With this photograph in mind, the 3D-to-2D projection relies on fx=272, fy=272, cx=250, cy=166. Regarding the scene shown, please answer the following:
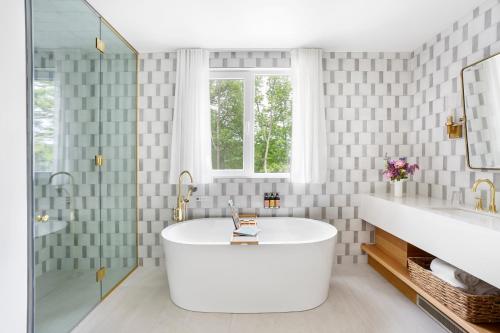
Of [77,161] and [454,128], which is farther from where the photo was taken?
[454,128]

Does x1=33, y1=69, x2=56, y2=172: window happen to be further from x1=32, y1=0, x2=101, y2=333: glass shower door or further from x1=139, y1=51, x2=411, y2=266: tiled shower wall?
x1=139, y1=51, x2=411, y2=266: tiled shower wall

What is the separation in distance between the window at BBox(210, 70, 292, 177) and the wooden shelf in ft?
Result: 4.25

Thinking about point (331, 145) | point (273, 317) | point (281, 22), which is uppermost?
point (281, 22)

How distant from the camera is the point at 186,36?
2787mm

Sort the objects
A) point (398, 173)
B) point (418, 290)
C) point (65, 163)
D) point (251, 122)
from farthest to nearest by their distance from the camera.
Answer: point (251, 122), point (398, 173), point (418, 290), point (65, 163)

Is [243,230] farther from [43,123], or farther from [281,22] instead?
[281,22]

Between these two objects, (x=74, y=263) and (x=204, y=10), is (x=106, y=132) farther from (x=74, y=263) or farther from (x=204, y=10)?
(x=204, y=10)

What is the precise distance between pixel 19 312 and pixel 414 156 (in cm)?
374

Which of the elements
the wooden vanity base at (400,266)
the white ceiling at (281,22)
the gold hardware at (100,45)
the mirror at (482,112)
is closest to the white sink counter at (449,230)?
the wooden vanity base at (400,266)

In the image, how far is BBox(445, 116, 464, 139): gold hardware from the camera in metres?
2.42

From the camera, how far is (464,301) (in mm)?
1785

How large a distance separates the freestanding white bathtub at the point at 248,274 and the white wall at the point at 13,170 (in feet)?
3.29

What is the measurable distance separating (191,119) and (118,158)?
2.81 feet

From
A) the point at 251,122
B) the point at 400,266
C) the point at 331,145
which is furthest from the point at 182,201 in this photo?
the point at 400,266
